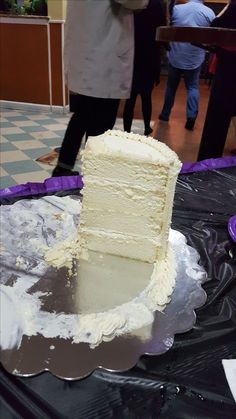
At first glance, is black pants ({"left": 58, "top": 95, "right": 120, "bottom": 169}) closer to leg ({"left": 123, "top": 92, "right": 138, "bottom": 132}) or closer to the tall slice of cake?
the tall slice of cake

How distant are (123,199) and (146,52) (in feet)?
7.01

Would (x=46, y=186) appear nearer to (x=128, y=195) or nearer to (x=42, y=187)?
(x=42, y=187)

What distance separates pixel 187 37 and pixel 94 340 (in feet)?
3.80

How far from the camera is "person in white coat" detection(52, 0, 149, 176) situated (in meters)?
1.60

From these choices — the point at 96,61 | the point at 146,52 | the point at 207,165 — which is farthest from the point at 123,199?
the point at 146,52

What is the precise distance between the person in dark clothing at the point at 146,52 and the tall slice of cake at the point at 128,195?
5.97 ft

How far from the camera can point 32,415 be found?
19.7 inches

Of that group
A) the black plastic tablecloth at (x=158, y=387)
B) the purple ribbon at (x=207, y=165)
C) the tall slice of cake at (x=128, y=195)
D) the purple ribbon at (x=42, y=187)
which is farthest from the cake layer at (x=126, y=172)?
the purple ribbon at (x=207, y=165)

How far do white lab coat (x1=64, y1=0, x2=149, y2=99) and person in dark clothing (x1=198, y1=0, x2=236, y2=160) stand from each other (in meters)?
0.52

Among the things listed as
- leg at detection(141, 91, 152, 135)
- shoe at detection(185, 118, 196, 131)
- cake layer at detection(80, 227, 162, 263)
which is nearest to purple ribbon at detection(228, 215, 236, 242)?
cake layer at detection(80, 227, 162, 263)

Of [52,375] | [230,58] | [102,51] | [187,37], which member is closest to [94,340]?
[52,375]

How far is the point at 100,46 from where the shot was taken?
165cm

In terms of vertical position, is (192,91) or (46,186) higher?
(46,186)

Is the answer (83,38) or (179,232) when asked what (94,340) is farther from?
(83,38)
